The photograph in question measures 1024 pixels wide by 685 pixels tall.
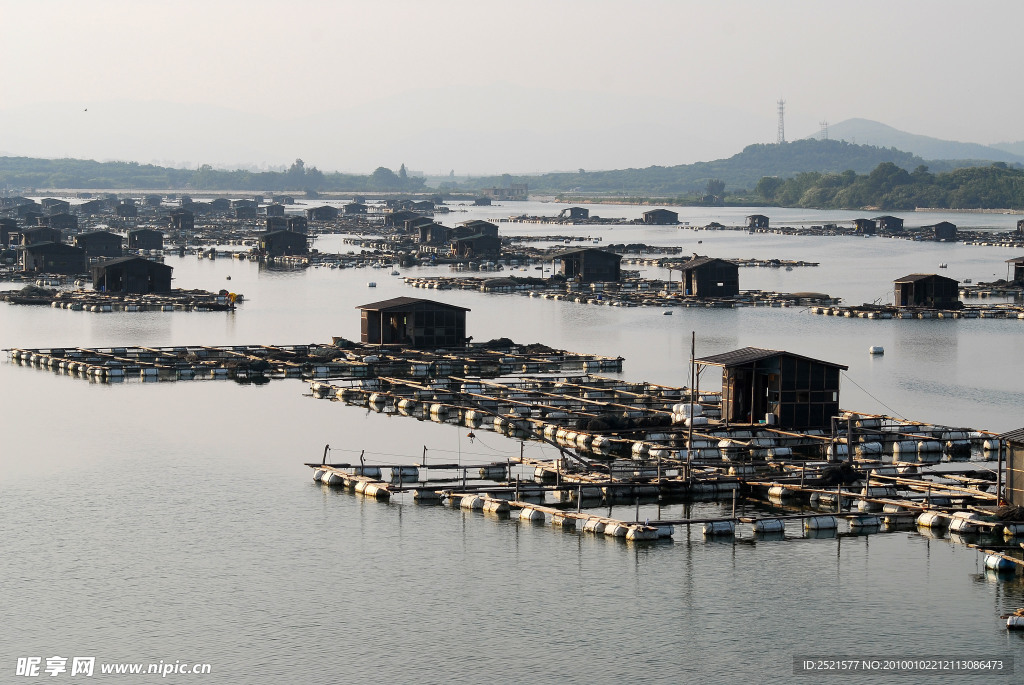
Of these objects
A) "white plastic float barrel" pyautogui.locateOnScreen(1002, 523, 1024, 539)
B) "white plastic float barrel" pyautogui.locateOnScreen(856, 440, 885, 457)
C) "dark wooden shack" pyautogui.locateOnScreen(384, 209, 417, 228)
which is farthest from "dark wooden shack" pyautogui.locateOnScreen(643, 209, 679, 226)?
"white plastic float barrel" pyautogui.locateOnScreen(1002, 523, 1024, 539)

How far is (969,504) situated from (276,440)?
693 inches

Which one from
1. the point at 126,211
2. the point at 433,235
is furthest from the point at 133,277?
the point at 126,211

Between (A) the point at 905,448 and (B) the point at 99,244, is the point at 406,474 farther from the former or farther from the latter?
(B) the point at 99,244

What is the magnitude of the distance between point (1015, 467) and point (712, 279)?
49.0 meters

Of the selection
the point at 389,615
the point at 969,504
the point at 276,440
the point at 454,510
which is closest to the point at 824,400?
the point at 969,504

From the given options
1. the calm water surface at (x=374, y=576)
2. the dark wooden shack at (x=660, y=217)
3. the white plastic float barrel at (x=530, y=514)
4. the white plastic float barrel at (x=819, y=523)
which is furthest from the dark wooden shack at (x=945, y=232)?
the white plastic float barrel at (x=530, y=514)

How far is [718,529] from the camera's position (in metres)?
27.5

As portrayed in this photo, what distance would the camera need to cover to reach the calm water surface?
2191 centimetres

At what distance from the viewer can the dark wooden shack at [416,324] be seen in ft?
172

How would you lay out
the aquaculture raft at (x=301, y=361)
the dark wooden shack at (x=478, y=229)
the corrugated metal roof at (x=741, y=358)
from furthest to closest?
the dark wooden shack at (x=478, y=229)
the aquaculture raft at (x=301, y=361)
the corrugated metal roof at (x=741, y=358)

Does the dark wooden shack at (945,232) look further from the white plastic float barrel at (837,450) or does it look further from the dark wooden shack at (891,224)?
the white plastic float barrel at (837,450)

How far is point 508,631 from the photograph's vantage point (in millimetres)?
22859

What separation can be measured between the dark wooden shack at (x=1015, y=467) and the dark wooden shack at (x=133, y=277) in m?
55.0

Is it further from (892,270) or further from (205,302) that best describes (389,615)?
(892,270)
